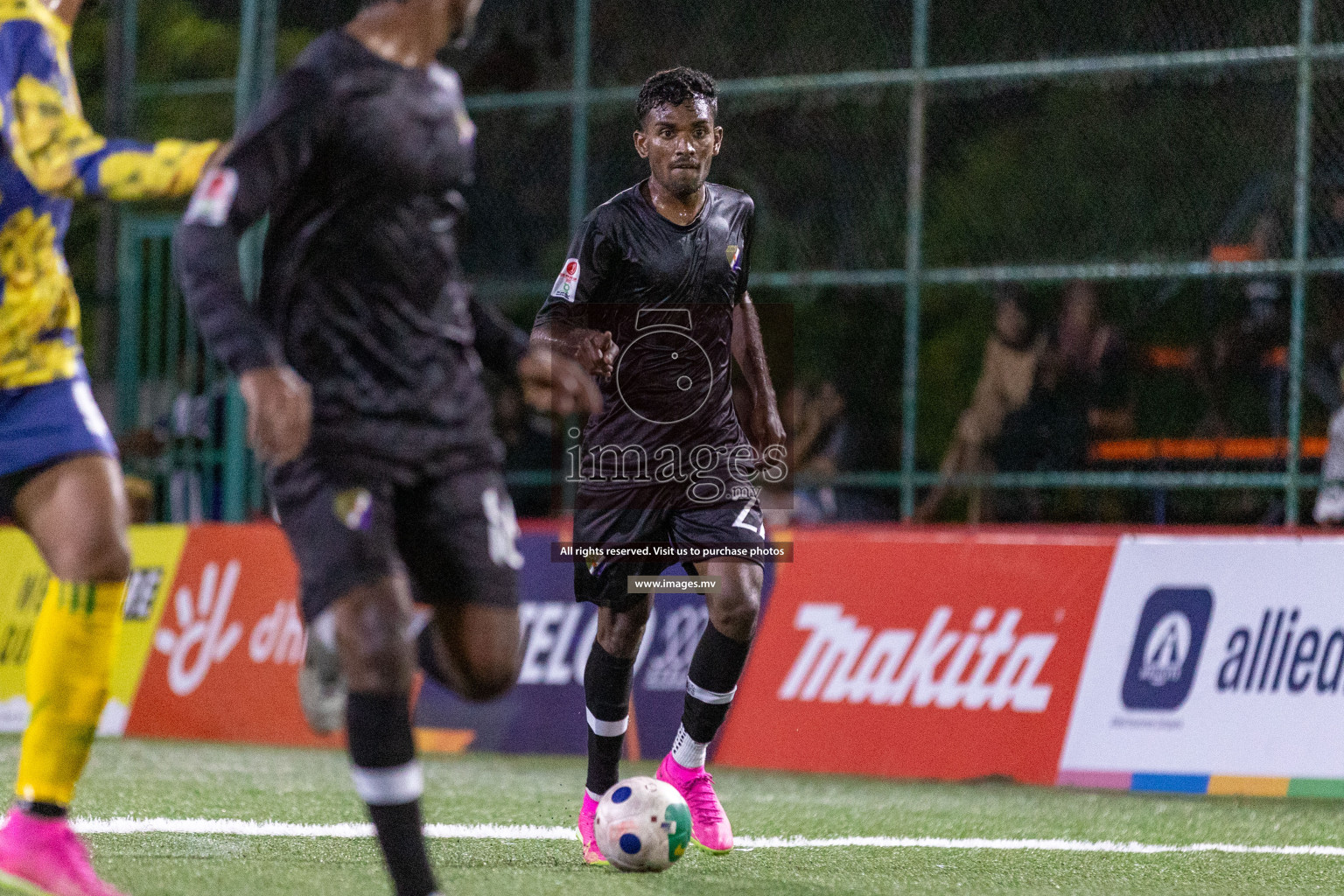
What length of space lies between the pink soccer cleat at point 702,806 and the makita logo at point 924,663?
285 centimetres

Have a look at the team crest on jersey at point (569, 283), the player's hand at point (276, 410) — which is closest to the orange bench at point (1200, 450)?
the team crest on jersey at point (569, 283)

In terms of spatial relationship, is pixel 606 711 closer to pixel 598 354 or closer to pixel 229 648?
pixel 598 354

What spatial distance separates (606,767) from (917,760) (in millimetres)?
2917

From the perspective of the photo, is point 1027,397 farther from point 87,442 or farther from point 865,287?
point 87,442

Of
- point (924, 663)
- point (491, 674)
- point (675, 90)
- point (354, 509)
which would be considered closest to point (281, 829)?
point (491, 674)

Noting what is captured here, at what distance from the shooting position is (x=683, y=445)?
659cm

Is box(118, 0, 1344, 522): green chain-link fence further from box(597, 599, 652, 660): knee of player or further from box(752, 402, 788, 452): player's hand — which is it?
box(597, 599, 652, 660): knee of player

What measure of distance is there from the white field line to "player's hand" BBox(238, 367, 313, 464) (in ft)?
8.82

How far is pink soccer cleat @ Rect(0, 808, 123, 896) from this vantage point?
4.90m

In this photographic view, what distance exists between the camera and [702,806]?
6.52 metres

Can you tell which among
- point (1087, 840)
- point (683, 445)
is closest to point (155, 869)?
point (683, 445)

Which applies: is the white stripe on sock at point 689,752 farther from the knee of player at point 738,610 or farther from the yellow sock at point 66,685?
the yellow sock at point 66,685

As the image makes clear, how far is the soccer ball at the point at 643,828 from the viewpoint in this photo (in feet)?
19.4

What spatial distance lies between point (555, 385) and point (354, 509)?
0.57m
